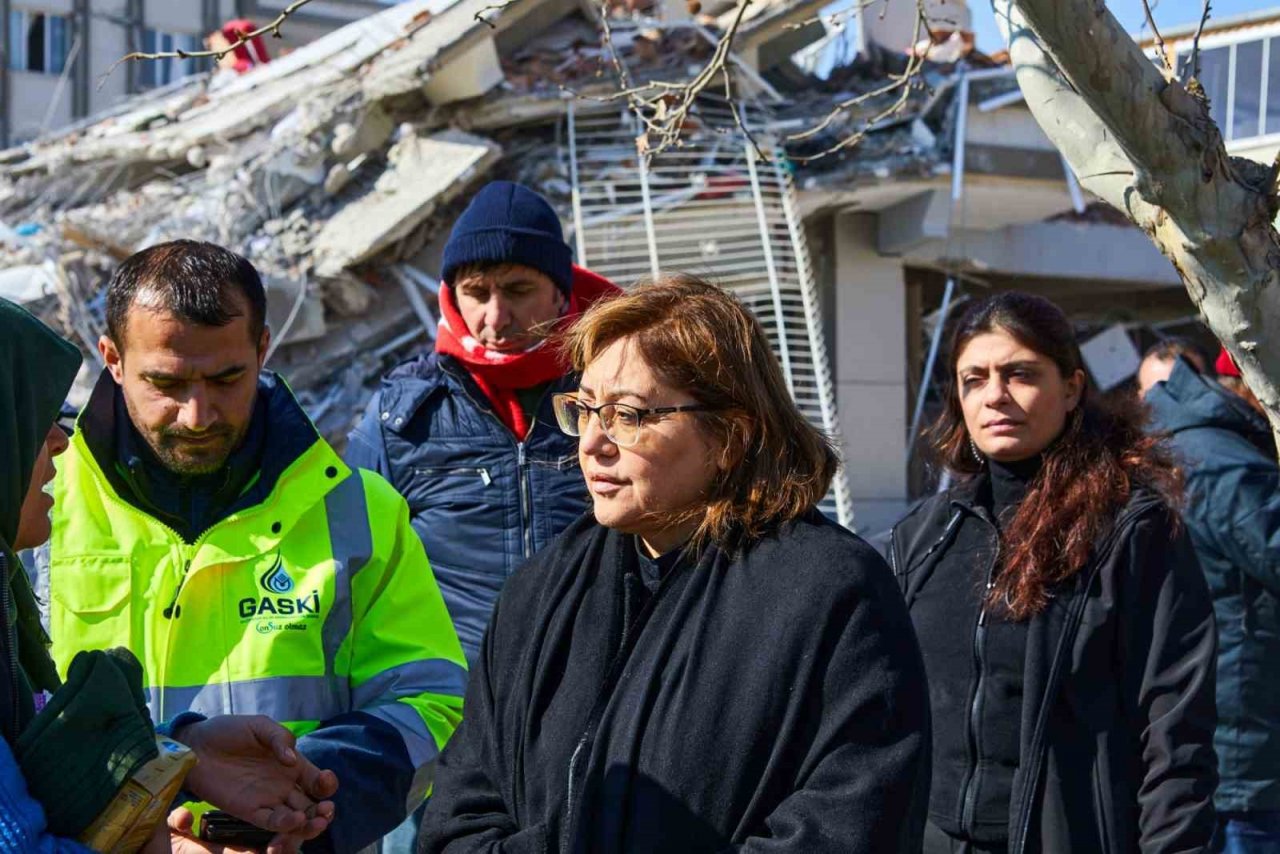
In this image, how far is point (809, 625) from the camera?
2.28 m

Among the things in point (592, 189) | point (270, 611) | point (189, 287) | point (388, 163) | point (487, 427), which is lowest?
point (270, 611)

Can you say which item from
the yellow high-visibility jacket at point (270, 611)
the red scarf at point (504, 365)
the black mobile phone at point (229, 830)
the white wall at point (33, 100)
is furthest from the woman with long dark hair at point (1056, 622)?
the white wall at point (33, 100)

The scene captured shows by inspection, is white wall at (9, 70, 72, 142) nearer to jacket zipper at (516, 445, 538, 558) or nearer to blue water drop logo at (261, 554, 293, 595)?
jacket zipper at (516, 445, 538, 558)

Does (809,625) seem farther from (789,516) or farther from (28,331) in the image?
(28,331)

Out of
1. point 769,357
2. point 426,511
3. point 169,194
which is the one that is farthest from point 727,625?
point 169,194

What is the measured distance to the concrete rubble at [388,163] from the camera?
9.45m

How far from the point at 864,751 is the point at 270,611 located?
1099 millimetres

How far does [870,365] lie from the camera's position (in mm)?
11758

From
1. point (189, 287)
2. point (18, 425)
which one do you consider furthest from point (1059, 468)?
point (18, 425)

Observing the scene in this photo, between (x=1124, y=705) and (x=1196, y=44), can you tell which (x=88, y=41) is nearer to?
(x=1124, y=705)

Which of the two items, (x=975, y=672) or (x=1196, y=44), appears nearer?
(x=1196, y=44)

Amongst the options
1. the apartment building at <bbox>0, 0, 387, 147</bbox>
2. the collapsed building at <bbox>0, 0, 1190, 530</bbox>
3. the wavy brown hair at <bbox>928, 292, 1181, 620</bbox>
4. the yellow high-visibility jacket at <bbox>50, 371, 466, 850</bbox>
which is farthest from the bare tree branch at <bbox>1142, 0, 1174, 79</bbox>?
the apartment building at <bbox>0, 0, 387, 147</bbox>

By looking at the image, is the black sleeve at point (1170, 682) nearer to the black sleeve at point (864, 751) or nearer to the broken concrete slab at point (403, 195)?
the black sleeve at point (864, 751)

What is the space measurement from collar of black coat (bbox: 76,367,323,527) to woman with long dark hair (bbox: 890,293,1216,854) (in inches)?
59.0
